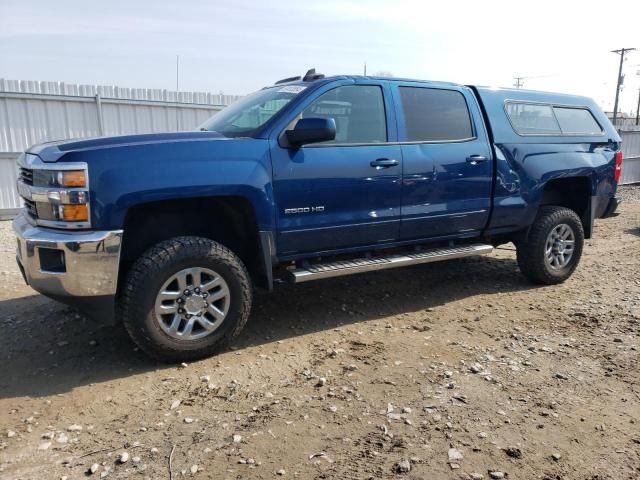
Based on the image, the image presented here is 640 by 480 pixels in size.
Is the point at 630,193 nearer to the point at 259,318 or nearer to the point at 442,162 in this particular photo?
the point at 442,162

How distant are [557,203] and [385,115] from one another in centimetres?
279

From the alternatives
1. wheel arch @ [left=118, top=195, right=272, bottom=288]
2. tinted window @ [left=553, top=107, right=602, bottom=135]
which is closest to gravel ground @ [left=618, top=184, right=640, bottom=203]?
tinted window @ [left=553, top=107, right=602, bottom=135]

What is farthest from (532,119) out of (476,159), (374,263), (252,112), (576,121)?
(252,112)

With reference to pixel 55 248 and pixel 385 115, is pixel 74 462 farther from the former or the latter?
pixel 385 115

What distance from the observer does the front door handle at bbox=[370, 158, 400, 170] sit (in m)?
4.28

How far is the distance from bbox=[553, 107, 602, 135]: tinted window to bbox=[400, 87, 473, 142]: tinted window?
57.8 inches

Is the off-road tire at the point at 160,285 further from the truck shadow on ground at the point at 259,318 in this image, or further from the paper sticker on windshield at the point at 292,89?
the paper sticker on windshield at the point at 292,89

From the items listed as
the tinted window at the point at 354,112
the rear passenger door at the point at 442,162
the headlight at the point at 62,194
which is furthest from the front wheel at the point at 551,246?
→ the headlight at the point at 62,194

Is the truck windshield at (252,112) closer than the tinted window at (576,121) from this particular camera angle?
Yes

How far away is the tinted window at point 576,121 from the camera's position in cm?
575

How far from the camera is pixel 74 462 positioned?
8.47ft

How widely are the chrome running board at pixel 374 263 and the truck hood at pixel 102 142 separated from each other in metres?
1.23

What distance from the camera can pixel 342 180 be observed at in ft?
13.5

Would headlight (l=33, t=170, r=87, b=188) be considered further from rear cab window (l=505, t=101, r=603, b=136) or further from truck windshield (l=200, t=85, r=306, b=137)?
rear cab window (l=505, t=101, r=603, b=136)
